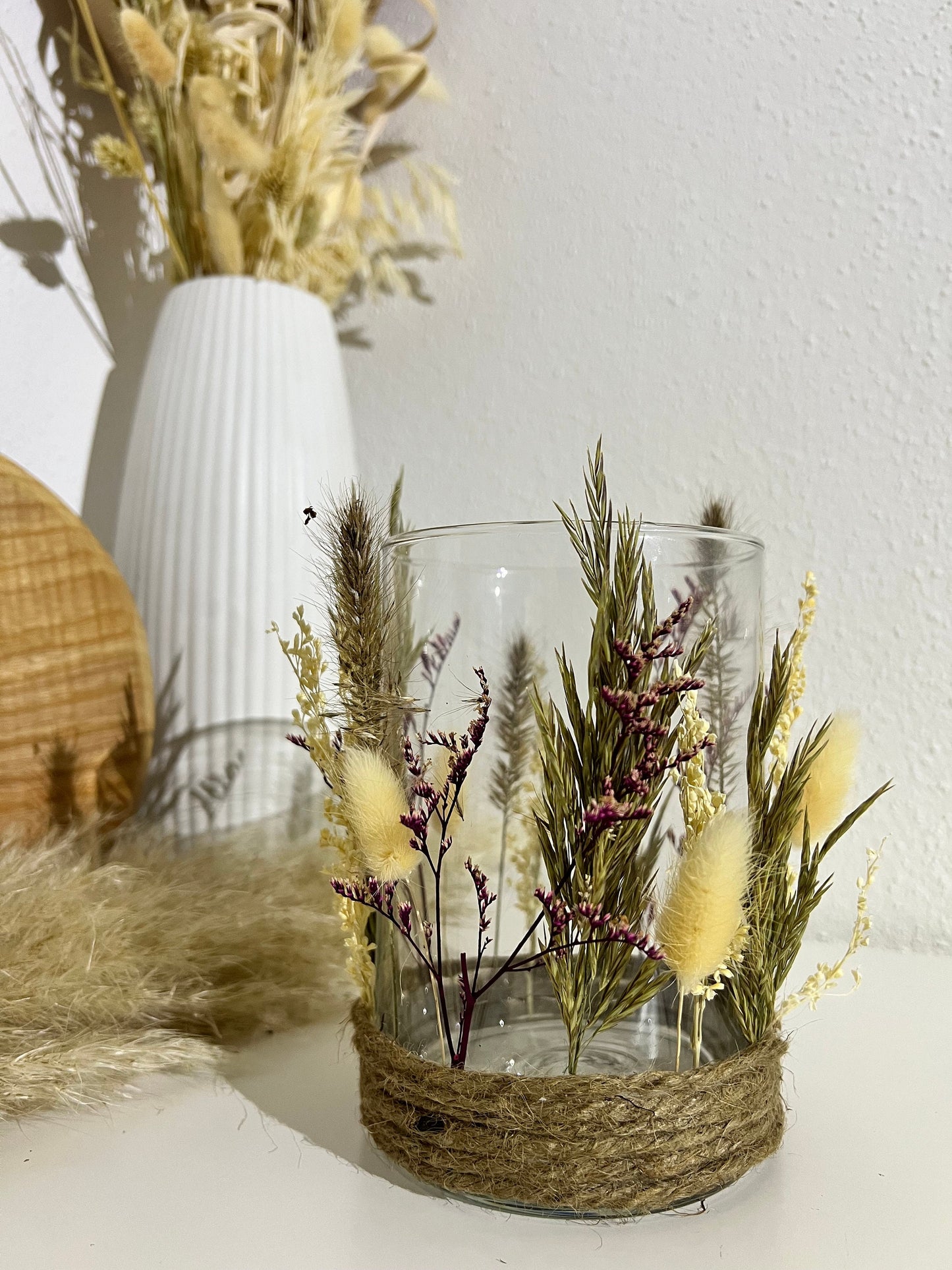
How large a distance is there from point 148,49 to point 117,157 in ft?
0.25

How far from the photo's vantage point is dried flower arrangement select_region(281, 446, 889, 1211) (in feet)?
1.06

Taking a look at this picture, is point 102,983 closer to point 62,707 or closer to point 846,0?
point 62,707

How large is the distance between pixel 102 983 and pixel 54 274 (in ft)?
1.87

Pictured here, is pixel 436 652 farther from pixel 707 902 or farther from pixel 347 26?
pixel 347 26

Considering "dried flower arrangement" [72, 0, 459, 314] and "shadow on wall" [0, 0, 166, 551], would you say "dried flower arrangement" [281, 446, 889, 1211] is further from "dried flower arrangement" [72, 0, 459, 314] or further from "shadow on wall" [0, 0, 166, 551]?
"shadow on wall" [0, 0, 166, 551]

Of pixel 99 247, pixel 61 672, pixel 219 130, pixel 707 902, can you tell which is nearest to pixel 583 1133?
pixel 707 902

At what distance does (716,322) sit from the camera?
2.23 ft

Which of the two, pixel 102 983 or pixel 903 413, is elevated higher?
pixel 903 413

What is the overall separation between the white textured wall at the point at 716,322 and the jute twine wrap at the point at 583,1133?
13.8 inches

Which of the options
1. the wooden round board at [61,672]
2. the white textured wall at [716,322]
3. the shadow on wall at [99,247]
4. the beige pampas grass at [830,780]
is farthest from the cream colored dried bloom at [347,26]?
the beige pampas grass at [830,780]

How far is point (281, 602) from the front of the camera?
69cm

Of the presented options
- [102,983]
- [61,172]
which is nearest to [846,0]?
[61,172]

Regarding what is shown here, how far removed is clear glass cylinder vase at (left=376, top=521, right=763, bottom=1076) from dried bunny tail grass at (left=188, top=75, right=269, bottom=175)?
1.40 ft

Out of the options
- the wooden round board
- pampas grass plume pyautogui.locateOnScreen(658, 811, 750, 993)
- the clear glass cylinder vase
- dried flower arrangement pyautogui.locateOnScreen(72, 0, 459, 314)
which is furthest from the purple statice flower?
dried flower arrangement pyautogui.locateOnScreen(72, 0, 459, 314)
